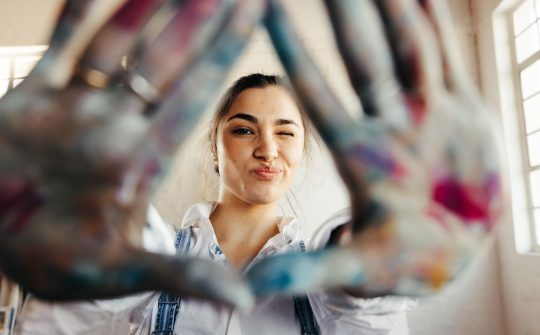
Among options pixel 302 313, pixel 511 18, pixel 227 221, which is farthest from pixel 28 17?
pixel 511 18

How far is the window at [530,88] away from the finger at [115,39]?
101 cm

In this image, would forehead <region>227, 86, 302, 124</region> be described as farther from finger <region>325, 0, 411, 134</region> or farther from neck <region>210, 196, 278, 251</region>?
finger <region>325, 0, 411, 134</region>


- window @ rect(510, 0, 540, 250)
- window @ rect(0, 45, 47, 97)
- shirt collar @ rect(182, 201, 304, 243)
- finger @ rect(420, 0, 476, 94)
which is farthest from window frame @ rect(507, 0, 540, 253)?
window @ rect(0, 45, 47, 97)

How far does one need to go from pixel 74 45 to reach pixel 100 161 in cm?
4

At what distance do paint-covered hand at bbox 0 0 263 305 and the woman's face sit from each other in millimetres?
266

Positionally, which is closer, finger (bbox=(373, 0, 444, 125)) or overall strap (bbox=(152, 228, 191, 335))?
finger (bbox=(373, 0, 444, 125))

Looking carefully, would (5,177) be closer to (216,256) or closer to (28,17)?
(216,256)

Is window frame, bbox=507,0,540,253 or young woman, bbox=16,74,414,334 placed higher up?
window frame, bbox=507,0,540,253

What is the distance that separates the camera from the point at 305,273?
0.39 feet

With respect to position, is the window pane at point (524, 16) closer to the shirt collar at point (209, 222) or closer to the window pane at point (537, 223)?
the window pane at point (537, 223)

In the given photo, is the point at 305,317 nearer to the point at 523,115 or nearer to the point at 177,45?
the point at 177,45

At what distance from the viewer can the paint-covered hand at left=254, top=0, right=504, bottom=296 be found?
0.13 metres

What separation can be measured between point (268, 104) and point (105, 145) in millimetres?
336

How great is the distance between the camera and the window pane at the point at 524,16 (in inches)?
38.5
